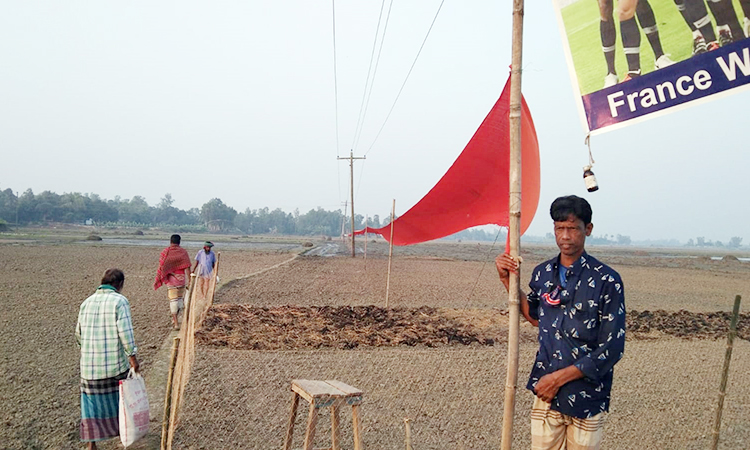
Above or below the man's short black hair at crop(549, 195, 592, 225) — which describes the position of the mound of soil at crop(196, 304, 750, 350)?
below

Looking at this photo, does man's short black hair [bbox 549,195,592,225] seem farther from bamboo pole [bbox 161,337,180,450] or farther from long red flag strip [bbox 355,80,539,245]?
bamboo pole [bbox 161,337,180,450]

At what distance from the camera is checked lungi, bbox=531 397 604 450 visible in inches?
92.7

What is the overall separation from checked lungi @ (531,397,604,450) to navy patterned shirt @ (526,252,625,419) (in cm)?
5

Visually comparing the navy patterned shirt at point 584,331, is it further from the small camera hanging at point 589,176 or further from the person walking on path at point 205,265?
the person walking on path at point 205,265

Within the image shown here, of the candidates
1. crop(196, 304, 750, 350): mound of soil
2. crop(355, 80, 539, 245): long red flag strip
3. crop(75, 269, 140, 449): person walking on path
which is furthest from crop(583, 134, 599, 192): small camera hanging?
crop(196, 304, 750, 350): mound of soil

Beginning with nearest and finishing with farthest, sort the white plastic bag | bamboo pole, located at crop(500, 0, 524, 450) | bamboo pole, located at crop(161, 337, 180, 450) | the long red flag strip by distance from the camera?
bamboo pole, located at crop(500, 0, 524, 450) < bamboo pole, located at crop(161, 337, 180, 450) < the white plastic bag < the long red flag strip

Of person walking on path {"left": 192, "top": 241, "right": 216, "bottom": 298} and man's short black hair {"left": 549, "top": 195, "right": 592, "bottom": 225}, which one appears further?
person walking on path {"left": 192, "top": 241, "right": 216, "bottom": 298}

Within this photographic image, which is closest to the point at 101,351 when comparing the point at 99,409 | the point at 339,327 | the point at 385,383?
the point at 99,409

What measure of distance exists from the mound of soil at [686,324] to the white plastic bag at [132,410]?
7.65 metres

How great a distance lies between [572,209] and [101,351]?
11.1 feet

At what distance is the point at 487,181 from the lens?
6371 millimetres

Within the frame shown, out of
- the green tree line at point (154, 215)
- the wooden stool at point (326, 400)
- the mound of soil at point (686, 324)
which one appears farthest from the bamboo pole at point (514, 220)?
the green tree line at point (154, 215)

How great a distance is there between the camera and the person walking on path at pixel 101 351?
3930 mm

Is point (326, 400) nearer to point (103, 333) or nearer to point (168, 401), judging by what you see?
point (168, 401)
